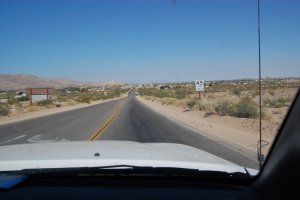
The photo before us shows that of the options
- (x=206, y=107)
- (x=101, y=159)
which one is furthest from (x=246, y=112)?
(x=101, y=159)

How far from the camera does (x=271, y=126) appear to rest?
22828mm

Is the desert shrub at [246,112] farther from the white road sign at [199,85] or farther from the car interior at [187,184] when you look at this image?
the car interior at [187,184]

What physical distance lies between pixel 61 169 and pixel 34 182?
1.01 feet

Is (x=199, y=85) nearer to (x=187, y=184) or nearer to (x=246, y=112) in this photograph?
(x=246, y=112)

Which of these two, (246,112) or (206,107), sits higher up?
(246,112)

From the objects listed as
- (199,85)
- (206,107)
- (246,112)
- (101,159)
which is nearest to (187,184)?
(101,159)

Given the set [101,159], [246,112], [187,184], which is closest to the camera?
[187,184]

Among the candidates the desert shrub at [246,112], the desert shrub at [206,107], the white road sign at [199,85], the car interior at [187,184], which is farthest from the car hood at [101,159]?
the white road sign at [199,85]

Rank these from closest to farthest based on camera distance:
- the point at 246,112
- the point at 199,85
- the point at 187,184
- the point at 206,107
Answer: the point at 187,184, the point at 246,112, the point at 206,107, the point at 199,85

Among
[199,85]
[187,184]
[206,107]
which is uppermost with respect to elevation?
[199,85]

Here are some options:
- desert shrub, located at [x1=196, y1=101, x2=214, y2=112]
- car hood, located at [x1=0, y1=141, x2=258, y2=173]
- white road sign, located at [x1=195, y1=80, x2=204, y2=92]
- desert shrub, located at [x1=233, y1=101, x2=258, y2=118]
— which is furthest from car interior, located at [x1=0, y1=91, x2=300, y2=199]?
white road sign, located at [x1=195, y1=80, x2=204, y2=92]

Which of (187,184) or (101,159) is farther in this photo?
(101,159)

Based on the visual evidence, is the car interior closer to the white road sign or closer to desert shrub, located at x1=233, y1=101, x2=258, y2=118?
desert shrub, located at x1=233, y1=101, x2=258, y2=118

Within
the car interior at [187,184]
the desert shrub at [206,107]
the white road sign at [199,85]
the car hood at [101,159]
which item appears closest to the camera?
the car interior at [187,184]
